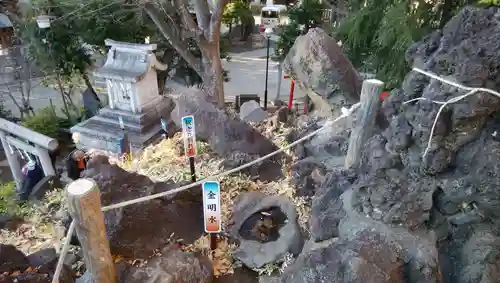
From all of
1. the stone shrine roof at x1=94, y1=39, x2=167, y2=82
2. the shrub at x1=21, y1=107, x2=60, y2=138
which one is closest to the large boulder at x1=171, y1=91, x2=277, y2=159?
the stone shrine roof at x1=94, y1=39, x2=167, y2=82

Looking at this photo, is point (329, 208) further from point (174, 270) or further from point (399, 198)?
point (174, 270)

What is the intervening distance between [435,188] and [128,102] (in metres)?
5.31

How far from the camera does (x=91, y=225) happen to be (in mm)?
2119

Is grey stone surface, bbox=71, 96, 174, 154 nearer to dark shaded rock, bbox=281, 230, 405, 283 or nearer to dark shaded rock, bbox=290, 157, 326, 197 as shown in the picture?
dark shaded rock, bbox=290, 157, 326, 197

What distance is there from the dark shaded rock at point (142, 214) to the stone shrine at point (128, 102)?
99.3 inches

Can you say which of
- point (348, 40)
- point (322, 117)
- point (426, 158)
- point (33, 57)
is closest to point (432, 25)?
point (348, 40)

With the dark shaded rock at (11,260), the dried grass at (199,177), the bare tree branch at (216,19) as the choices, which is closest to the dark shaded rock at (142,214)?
the dried grass at (199,177)

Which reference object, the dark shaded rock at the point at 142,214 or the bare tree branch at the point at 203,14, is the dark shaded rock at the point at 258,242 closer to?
the dark shaded rock at the point at 142,214

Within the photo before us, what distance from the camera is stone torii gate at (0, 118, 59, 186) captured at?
475 cm

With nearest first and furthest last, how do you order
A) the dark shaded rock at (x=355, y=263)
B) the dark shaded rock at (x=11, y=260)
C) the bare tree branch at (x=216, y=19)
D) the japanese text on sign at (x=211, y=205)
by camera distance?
the dark shaded rock at (x=355, y=263), the japanese text on sign at (x=211, y=205), the dark shaded rock at (x=11, y=260), the bare tree branch at (x=216, y=19)

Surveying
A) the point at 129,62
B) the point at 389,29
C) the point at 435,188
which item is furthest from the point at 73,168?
the point at 389,29

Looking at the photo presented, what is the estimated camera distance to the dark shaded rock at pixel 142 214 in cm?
303

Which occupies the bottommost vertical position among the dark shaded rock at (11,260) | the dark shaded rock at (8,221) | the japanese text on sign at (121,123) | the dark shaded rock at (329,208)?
the dark shaded rock at (8,221)

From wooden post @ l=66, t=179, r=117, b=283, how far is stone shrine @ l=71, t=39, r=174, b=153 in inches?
156
